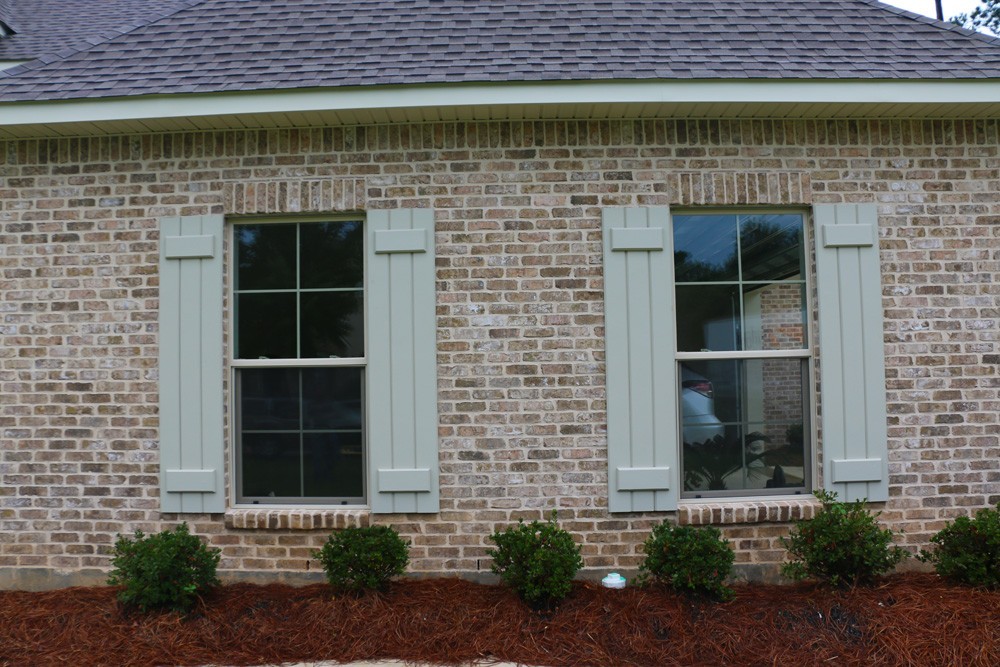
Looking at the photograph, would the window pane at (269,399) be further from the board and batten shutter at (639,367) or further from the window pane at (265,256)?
the board and batten shutter at (639,367)

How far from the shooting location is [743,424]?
4785 millimetres

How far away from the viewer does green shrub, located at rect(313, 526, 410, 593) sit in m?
4.29

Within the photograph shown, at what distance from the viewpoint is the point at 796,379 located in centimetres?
484

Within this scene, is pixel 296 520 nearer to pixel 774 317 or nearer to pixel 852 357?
pixel 774 317

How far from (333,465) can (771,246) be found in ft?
10.8

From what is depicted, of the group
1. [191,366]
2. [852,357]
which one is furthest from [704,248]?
[191,366]

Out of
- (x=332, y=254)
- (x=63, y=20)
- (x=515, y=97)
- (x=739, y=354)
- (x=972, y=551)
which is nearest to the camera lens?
(x=972, y=551)

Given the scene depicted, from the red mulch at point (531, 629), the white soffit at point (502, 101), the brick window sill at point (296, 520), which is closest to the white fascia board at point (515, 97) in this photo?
the white soffit at point (502, 101)

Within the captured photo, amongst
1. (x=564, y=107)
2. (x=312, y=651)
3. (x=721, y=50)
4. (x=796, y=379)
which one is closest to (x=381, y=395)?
(x=312, y=651)

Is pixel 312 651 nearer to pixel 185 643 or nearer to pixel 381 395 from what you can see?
pixel 185 643

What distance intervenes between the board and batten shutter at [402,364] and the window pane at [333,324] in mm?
150

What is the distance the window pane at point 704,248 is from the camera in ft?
15.8

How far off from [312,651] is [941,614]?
3.52 meters

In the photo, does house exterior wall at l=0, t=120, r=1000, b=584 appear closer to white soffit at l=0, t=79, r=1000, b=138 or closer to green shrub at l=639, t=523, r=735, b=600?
white soffit at l=0, t=79, r=1000, b=138
